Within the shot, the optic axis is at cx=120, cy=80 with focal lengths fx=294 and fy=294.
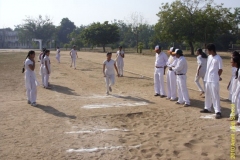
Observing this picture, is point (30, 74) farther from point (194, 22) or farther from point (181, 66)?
point (194, 22)

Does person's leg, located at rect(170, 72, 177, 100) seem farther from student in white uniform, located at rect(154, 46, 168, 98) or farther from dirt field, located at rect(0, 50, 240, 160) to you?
student in white uniform, located at rect(154, 46, 168, 98)

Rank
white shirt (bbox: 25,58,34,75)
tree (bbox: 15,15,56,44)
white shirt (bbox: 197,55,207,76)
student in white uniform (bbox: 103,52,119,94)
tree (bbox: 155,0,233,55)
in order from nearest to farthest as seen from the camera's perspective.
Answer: white shirt (bbox: 25,58,34,75) < white shirt (bbox: 197,55,207,76) < student in white uniform (bbox: 103,52,119,94) < tree (bbox: 155,0,233,55) < tree (bbox: 15,15,56,44)

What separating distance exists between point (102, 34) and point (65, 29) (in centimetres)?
6381

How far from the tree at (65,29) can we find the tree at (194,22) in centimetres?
7547

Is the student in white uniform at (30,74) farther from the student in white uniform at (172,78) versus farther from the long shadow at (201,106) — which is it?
the long shadow at (201,106)

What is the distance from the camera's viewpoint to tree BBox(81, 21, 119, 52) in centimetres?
5734

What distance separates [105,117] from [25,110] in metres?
2.66


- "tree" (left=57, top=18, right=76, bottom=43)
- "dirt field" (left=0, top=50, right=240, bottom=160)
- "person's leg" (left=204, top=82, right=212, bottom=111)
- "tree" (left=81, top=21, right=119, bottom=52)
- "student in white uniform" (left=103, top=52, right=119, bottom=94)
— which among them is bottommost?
"dirt field" (left=0, top=50, right=240, bottom=160)

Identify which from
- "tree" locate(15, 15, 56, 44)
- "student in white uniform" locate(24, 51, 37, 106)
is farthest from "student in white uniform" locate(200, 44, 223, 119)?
"tree" locate(15, 15, 56, 44)

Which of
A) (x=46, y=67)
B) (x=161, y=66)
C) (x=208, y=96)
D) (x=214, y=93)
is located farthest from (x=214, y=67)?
(x=46, y=67)

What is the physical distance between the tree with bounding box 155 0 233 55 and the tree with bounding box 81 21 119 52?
59.5 feet

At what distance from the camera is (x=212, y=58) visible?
25.0 feet

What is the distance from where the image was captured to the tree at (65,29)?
113m

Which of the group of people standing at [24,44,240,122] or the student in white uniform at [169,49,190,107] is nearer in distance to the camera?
the group of people standing at [24,44,240,122]
